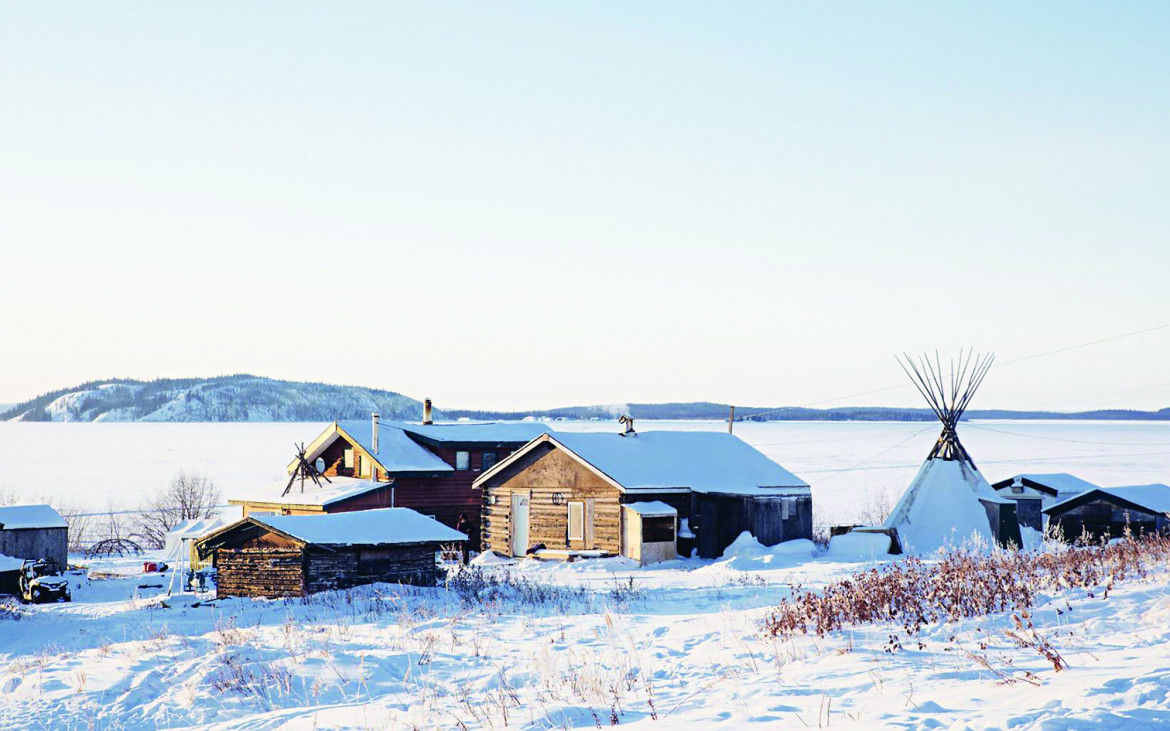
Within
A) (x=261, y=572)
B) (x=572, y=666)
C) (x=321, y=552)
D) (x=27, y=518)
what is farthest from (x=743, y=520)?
(x=27, y=518)

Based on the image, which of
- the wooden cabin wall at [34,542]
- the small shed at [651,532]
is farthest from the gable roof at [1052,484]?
the wooden cabin wall at [34,542]

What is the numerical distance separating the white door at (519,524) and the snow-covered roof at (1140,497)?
19.3 metres

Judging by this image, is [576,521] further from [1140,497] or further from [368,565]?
[1140,497]

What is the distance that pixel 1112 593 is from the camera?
12.2 metres

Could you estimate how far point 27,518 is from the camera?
45.2 meters

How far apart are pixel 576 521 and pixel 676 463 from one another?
4.48 metres

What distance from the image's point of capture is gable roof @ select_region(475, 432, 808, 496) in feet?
118

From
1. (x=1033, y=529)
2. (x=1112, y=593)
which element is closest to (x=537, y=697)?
(x=1112, y=593)

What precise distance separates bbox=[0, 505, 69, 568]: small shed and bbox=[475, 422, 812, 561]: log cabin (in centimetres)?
2064

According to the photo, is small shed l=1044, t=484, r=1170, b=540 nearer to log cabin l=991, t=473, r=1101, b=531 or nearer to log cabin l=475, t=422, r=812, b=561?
log cabin l=991, t=473, r=1101, b=531

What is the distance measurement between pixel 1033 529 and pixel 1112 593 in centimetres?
2318

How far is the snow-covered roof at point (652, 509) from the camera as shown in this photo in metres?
34.3

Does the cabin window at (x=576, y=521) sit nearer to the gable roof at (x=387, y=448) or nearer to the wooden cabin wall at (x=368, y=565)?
the gable roof at (x=387, y=448)

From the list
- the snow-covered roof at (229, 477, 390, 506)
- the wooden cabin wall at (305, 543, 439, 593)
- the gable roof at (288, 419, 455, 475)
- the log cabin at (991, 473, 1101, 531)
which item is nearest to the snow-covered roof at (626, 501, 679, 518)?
the wooden cabin wall at (305, 543, 439, 593)
